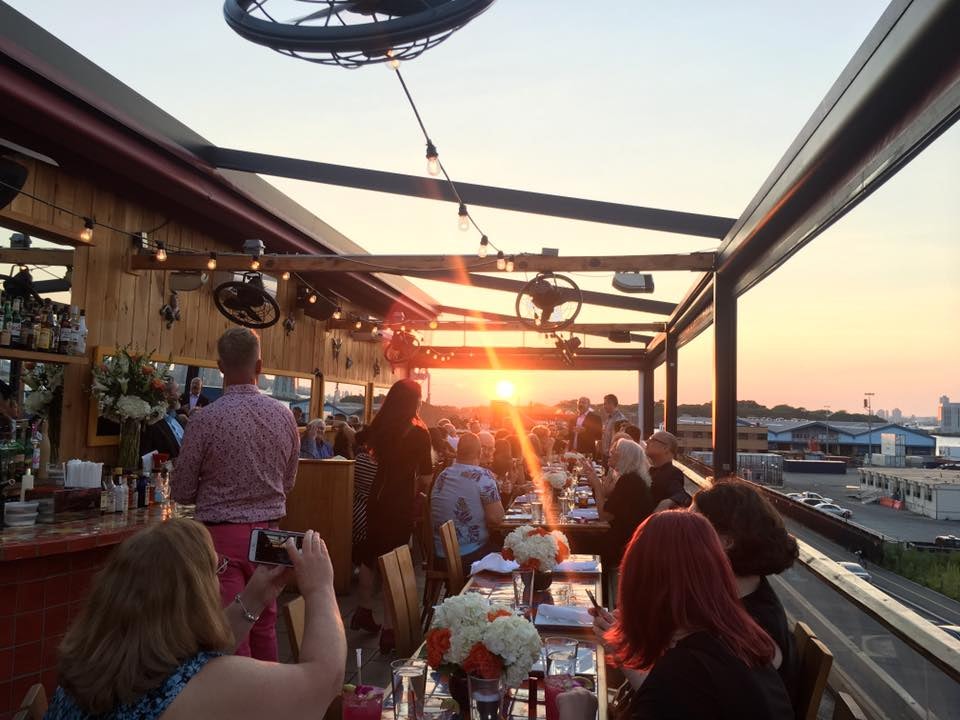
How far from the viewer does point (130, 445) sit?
4816 millimetres

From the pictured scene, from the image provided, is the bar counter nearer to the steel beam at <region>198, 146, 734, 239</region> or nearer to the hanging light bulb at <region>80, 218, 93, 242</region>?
the hanging light bulb at <region>80, 218, 93, 242</region>

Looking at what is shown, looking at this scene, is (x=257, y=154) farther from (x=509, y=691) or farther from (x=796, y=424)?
(x=509, y=691)

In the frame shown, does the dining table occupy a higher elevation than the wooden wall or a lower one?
lower

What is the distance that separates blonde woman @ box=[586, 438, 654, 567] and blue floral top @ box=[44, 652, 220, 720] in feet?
13.3

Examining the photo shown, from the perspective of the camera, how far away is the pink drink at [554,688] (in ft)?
5.87

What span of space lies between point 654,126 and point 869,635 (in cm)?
336

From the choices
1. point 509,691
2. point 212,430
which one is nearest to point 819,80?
point 509,691

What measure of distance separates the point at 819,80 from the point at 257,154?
4575 mm

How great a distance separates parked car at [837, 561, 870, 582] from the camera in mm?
2815

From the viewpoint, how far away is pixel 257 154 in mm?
6168


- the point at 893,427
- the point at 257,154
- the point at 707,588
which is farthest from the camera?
the point at 257,154

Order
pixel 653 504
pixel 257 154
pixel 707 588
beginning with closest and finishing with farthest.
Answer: pixel 707 588, pixel 653 504, pixel 257 154

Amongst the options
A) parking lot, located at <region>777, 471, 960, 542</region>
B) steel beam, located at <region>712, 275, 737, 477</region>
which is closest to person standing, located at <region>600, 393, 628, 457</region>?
steel beam, located at <region>712, 275, 737, 477</region>

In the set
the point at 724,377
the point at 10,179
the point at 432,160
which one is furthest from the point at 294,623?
the point at 724,377
